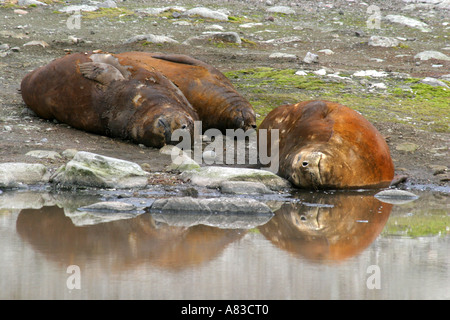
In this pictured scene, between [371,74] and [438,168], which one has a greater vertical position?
[371,74]

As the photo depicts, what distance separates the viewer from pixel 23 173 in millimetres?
7211

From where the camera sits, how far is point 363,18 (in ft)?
69.7

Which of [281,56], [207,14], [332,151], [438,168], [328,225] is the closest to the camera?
[328,225]

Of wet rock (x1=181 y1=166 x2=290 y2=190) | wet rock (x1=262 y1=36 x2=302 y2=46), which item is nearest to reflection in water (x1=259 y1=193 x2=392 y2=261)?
wet rock (x1=181 y1=166 x2=290 y2=190)

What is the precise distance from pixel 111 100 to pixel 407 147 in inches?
150

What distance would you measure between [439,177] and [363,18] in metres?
13.9

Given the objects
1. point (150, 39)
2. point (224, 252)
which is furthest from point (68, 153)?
point (150, 39)

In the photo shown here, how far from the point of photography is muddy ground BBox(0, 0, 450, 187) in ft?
28.5

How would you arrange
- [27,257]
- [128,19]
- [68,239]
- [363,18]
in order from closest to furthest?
[27,257], [68,239], [128,19], [363,18]

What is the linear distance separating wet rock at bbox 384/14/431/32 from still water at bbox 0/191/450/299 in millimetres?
14439

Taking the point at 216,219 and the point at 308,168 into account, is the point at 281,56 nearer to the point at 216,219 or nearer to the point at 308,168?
the point at 308,168

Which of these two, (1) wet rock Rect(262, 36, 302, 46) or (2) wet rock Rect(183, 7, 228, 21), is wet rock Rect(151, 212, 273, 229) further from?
(2) wet rock Rect(183, 7, 228, 21)

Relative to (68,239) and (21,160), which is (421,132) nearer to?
(21,160)

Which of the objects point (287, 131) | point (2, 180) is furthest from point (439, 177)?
point (2, 180)
